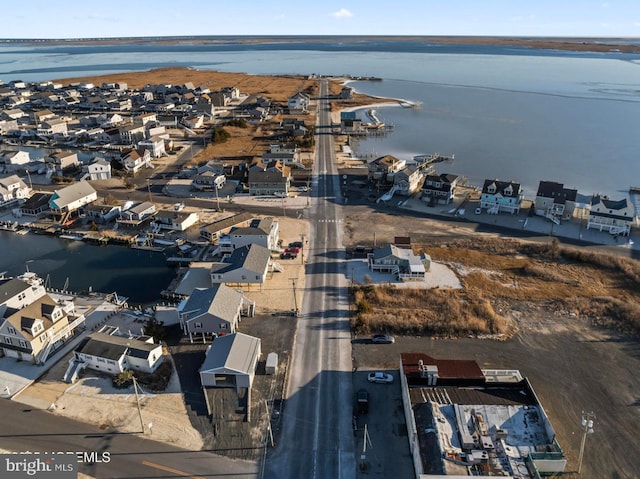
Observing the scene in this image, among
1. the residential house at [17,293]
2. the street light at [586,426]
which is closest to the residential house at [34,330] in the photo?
the residential house at [17,293]

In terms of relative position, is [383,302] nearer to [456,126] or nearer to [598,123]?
[456,126]

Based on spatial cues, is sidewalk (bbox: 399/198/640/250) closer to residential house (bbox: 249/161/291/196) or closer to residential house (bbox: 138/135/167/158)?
residential house (bbox: 249/161/291/196)

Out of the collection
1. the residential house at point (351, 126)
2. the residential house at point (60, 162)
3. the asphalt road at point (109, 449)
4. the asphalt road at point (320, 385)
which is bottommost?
the asphalt road at point (109, 449)

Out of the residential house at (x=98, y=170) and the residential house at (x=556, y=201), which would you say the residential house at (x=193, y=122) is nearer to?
the residential house at (x=98, y=170)

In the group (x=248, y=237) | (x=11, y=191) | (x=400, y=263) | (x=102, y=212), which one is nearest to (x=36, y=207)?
(x=11, y=191)

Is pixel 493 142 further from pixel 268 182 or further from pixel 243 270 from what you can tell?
pixel 243 270

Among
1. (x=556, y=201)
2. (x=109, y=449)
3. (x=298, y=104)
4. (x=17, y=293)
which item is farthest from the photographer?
(x=298, y=104)
